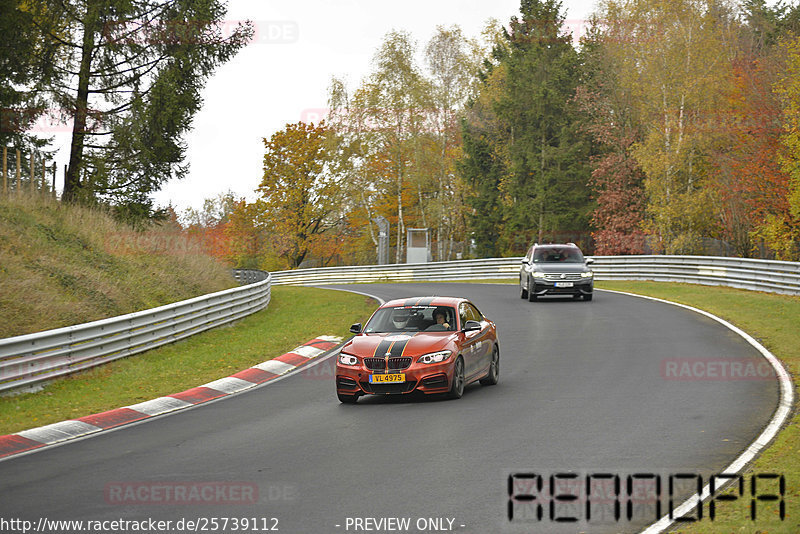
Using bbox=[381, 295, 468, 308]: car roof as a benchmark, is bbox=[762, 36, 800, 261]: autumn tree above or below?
above

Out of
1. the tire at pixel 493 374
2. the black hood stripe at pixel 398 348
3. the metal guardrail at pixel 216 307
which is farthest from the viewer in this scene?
the metal guardrail at pixel 216 307

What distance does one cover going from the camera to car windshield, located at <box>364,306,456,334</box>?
533 inches

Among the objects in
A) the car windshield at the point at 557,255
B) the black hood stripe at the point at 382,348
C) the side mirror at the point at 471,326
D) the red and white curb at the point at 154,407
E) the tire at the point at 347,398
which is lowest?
the red and white curb at the point at 154,407

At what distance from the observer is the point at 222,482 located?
8.09 meters

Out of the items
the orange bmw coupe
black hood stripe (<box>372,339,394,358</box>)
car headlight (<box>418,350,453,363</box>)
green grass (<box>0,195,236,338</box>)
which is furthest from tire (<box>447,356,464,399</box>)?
green grass (<box>0,195,236,338</box>)

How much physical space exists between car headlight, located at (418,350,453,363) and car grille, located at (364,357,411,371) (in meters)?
0.21

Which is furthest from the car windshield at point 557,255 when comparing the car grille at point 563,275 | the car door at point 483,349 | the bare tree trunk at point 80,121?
the bare tree trunk at point 80,121

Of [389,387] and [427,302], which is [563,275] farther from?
[389,387]

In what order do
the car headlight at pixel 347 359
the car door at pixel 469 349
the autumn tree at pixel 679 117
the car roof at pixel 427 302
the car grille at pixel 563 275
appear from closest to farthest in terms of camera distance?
the car headlight at pixel 347 359, the car door at pixel 469 349, the car roof at pixel 427 302, the car grille at pixel 563 275, the autumn tree at pixel 679 117

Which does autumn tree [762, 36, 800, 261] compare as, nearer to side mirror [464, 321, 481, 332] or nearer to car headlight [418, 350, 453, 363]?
side mirror [464, 321, 481, 332]

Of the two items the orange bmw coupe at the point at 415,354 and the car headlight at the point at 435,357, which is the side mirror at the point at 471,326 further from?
the car headlight at the point at 435,357

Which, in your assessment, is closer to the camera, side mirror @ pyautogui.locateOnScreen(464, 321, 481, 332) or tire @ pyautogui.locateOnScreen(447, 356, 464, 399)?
tire @ pyautogui.locateOnScreen(447, 356, 464, 399)

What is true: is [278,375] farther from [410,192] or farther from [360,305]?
[410,192]

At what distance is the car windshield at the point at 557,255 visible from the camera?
29.6 m
